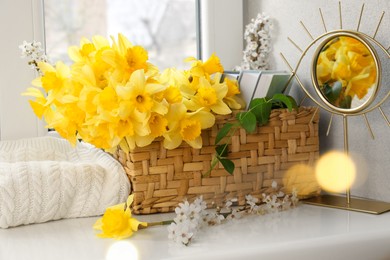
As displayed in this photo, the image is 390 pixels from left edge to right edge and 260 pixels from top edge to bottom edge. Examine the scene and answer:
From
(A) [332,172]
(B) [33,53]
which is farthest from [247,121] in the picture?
(B) [33,53]

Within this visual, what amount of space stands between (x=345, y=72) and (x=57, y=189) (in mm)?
631

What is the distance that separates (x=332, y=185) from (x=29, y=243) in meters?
0.70

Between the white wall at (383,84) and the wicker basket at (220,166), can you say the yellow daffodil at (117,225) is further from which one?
the white wall at (383,84)

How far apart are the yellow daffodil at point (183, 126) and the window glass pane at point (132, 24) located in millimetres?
553

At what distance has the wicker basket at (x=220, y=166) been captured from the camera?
1201 mm

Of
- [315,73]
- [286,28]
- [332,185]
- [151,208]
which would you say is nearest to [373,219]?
[332,185]

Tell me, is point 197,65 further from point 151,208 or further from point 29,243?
point 29,243

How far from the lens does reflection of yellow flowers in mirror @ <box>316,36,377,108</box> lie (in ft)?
3.92

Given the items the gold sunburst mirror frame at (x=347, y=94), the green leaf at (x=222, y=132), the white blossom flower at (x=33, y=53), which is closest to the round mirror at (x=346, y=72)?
the gold sunburst mirror frame at (x=347, y=94)

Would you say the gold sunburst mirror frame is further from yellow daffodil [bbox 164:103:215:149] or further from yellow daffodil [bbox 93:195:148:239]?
yellow daffodil [bbox 93:195:148:239]

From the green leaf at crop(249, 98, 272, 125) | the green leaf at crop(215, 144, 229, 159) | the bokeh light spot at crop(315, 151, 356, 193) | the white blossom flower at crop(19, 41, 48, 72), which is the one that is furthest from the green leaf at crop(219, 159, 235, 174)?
the white blossom flower at crop(19, 41, 48, 72)

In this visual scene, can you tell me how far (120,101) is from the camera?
1.08m

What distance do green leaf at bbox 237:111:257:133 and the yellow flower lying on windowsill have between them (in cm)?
4

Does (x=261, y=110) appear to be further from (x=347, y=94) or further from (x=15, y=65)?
(x=15, y=65)
